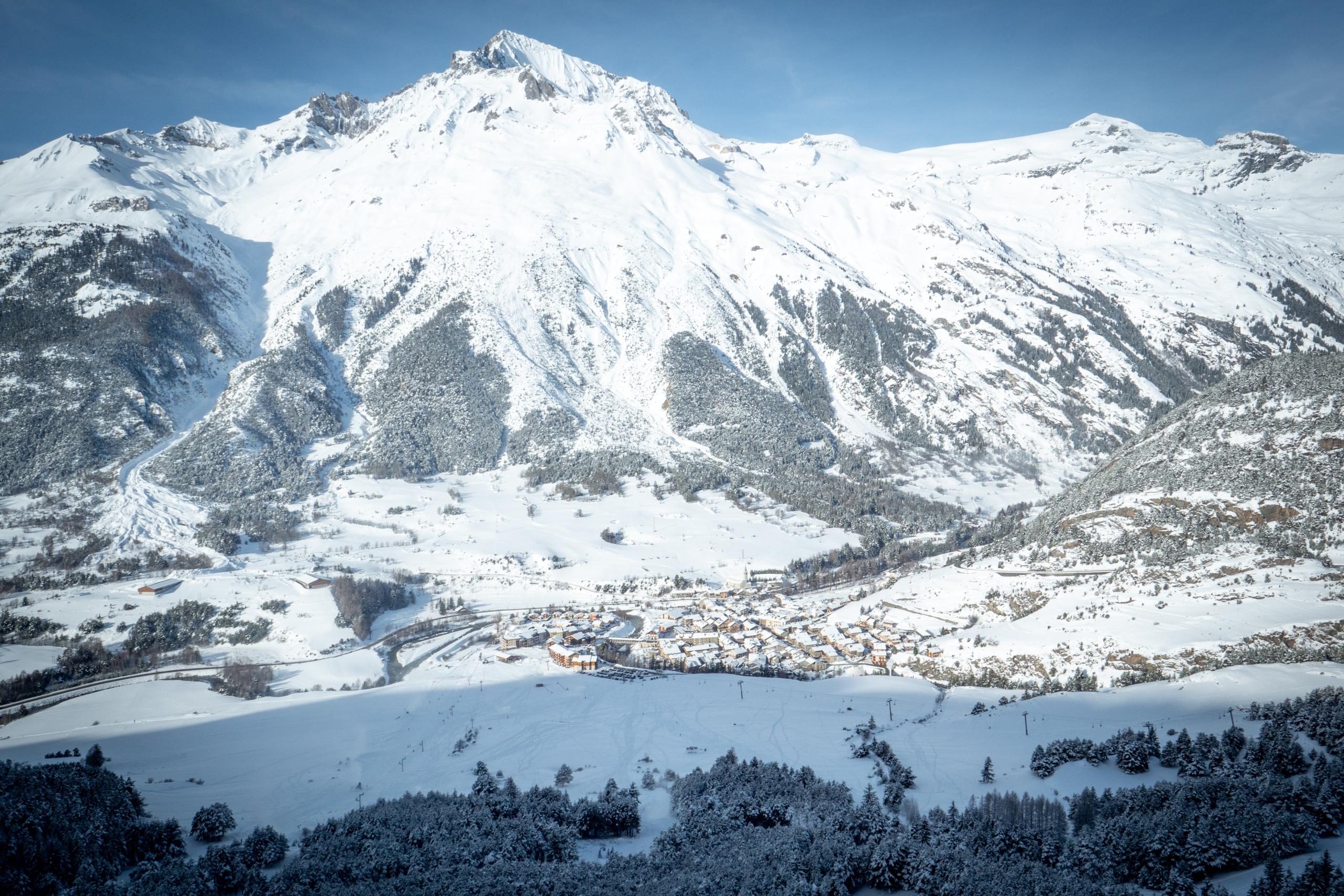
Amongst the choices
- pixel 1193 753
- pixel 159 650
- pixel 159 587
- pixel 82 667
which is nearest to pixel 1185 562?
pixel 1193 753

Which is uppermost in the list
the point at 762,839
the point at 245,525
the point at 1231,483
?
the point at 245,525

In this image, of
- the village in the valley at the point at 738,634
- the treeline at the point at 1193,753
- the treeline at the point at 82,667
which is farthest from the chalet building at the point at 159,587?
the treeline at the point at 1193,753

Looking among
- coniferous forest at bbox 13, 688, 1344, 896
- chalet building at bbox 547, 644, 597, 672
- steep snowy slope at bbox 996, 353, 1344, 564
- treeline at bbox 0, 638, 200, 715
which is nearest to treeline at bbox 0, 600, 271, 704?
treeline at bbox 0, 638, 200, 715

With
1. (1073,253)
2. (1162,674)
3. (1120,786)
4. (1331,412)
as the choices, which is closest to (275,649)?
(1120,786)

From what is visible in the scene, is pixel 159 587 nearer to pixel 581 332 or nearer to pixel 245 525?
pixel 245 525

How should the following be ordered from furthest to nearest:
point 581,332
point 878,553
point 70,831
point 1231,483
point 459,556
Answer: point 581,332 < point 878,553 < point 459,556 < point 1231,483 < point 70,831

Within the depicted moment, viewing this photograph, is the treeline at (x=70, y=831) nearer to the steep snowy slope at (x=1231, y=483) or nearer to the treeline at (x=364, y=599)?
the treeline at (x=364, y=599)
